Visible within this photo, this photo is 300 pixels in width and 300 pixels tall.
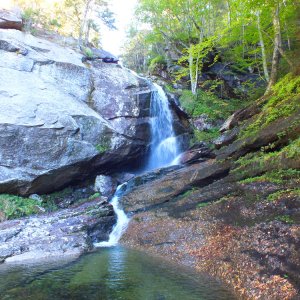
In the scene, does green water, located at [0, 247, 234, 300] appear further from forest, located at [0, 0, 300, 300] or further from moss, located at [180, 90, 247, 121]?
moss, located at [180, 90, 247, 121]

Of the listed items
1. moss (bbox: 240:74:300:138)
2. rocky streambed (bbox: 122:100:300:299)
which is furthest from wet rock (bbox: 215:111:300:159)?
moss (bbox: 240:74:300:138)

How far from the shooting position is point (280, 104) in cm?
1283

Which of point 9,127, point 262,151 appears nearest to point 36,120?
point 9,127

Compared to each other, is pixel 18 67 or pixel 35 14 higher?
pixel 35 14

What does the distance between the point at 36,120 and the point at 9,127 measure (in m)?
1.34

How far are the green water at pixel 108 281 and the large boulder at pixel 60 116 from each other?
681 cm

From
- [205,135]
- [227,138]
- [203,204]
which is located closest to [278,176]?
[203,204]

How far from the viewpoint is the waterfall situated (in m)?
19.5

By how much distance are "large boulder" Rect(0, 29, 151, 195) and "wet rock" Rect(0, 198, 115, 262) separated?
9.15 ft

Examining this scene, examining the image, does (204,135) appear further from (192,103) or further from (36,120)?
(36,120)

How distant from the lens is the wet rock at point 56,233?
33.6 feet

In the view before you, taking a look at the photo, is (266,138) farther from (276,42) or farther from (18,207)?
(18,207)

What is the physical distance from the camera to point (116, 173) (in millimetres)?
18438

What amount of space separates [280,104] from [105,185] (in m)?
9.72
